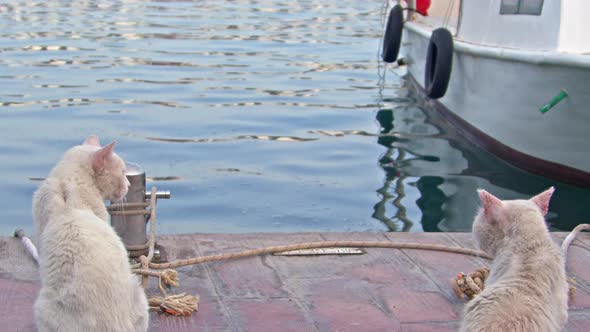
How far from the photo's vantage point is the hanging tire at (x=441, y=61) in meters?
10.3

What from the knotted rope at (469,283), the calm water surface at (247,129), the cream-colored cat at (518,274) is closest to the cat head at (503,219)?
the cream-colored cat at (518,274)

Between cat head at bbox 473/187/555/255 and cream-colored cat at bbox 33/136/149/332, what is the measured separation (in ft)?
4.69

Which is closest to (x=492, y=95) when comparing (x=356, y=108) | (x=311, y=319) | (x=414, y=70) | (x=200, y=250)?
(x=356, y=108)

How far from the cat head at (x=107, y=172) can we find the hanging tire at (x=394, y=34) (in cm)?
1076

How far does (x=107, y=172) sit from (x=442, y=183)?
639 centimetres

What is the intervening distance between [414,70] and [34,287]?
1059cm

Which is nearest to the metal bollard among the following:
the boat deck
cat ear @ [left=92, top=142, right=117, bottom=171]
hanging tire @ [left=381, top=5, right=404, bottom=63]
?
the boat deck

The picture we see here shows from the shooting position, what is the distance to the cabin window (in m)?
8.93

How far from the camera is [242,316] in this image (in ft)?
13.4

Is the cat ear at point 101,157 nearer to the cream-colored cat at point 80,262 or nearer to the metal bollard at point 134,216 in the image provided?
the cream-colored cat at point 80,262

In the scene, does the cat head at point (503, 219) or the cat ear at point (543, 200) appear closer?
the cat head at point (503, 219)

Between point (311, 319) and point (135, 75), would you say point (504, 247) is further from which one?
point (135, 75)

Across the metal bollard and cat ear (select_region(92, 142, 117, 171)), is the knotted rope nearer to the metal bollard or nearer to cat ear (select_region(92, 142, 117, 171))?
the metal bollard

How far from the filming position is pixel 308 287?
452 cm
